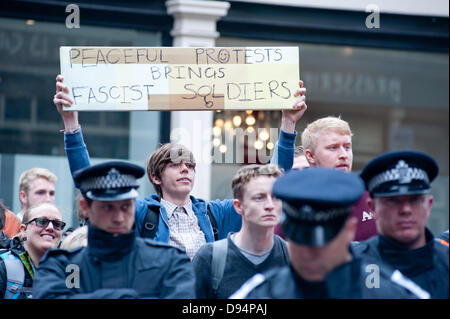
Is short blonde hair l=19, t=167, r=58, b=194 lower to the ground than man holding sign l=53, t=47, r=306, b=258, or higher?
higher

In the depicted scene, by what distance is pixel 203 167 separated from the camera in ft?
27.2

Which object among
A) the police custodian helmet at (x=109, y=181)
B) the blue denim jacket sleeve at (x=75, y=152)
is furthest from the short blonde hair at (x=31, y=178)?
the police custodian helmet at (x=109, y=181)

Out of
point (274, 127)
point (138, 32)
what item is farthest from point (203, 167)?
point (138, 32)

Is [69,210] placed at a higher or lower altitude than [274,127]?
lower

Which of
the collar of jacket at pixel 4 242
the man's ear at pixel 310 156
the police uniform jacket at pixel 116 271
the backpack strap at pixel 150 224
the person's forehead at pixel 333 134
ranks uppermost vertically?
the person's forehead at pixel 333 134

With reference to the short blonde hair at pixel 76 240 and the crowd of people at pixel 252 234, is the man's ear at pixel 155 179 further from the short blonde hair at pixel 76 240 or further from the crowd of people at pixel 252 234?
the short blonde hair at pixel 76 240

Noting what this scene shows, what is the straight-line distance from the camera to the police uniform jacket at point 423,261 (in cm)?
342

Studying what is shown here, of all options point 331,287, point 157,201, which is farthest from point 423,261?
point 157,201

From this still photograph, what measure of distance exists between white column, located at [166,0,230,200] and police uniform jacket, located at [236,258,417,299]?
5022 mm

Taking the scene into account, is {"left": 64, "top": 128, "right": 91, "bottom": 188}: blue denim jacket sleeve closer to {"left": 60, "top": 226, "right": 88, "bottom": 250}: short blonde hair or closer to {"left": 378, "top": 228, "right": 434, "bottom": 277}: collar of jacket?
{"left": 60, "top": 226, "right": 88, "bottom": 250}: short blonde hair

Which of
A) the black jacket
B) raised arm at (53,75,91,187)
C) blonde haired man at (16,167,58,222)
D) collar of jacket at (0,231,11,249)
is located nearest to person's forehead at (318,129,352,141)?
raised arm at (53,75,91,187)

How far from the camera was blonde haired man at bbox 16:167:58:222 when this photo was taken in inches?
266

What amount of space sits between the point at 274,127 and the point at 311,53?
1.07 m
